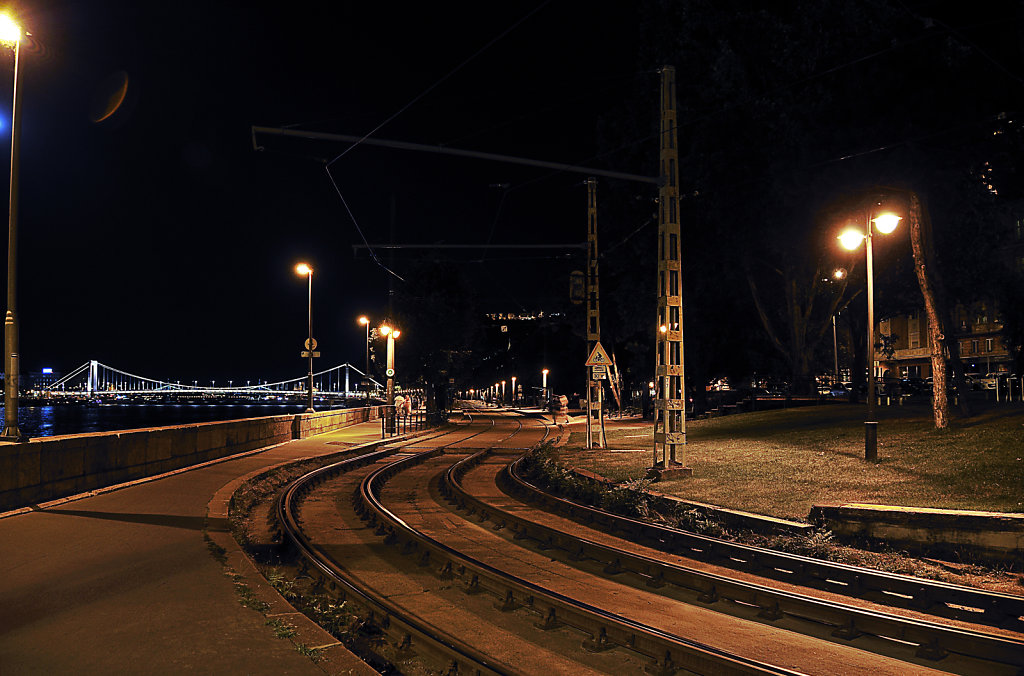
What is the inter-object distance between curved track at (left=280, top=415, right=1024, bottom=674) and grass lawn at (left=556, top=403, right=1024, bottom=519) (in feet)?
12.1

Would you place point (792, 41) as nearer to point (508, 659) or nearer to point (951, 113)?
point (951, 113)

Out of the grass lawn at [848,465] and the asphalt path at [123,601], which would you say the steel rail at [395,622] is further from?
the grass lawn at [848,465]

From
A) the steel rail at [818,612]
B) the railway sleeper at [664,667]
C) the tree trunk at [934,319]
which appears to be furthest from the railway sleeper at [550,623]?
the tree trunk at [934,319]

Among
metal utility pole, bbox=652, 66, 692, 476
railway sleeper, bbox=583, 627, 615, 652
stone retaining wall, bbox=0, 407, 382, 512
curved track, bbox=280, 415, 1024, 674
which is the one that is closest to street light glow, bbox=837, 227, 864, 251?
metal utility pole, bbox=652, 66, 692, 476

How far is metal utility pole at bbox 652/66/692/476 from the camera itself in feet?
58.2

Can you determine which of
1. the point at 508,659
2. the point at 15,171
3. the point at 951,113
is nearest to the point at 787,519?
the point at 508,659

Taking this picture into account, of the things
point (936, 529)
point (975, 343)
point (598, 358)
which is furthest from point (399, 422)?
point (975, 343)

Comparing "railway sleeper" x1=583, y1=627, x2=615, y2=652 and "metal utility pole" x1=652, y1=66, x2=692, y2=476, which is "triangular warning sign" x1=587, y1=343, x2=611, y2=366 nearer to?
"metal utility pole" x1=652, y1=66, x2=692, y2=476

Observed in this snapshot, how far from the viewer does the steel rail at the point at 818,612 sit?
6711 millimetres

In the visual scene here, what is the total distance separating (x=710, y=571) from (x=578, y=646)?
3.41 metres

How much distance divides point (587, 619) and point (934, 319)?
16.0m

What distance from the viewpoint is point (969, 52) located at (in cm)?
1950

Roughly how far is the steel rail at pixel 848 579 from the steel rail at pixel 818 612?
2.83 feet

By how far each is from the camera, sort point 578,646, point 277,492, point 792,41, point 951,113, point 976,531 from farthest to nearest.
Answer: point 792,41, point 951,113, point 277,492, point 976,531, point 578,646
